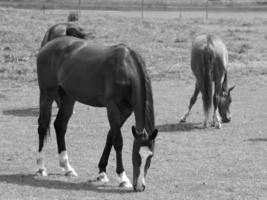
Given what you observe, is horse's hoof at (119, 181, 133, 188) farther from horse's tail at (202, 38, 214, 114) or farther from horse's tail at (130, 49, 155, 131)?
horse's tail at (202, 38, 214, 114)

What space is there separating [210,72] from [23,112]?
446cm

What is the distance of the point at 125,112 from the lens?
31.8 ft

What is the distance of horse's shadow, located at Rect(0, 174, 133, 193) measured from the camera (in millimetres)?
9398

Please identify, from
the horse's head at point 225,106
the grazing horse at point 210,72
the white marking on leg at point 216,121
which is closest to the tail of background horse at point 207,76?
the grazing horse at point 210,72

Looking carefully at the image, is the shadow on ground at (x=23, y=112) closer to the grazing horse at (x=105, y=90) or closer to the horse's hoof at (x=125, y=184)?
the grazing horse at (x=105, y=90)

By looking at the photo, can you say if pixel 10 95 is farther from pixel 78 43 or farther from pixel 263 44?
pixel 263 44

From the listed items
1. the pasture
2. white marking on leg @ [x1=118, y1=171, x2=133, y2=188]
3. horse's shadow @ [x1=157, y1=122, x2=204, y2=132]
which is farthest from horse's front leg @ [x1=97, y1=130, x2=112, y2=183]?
horse's shadow @ [x1=157, y1=122, x2=204, y2=132]

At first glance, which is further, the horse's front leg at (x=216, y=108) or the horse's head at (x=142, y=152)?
the horse's front leg at (x=216, y=108)

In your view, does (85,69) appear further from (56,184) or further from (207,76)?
(207,76)

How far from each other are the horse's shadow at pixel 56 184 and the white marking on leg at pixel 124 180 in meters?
0.08

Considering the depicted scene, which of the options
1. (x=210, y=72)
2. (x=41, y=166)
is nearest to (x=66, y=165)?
(x=41, y=166)

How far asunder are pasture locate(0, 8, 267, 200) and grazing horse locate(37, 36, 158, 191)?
437mm

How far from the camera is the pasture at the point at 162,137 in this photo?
31.0 feet

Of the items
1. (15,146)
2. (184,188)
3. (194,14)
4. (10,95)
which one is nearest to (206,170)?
(184,188)
